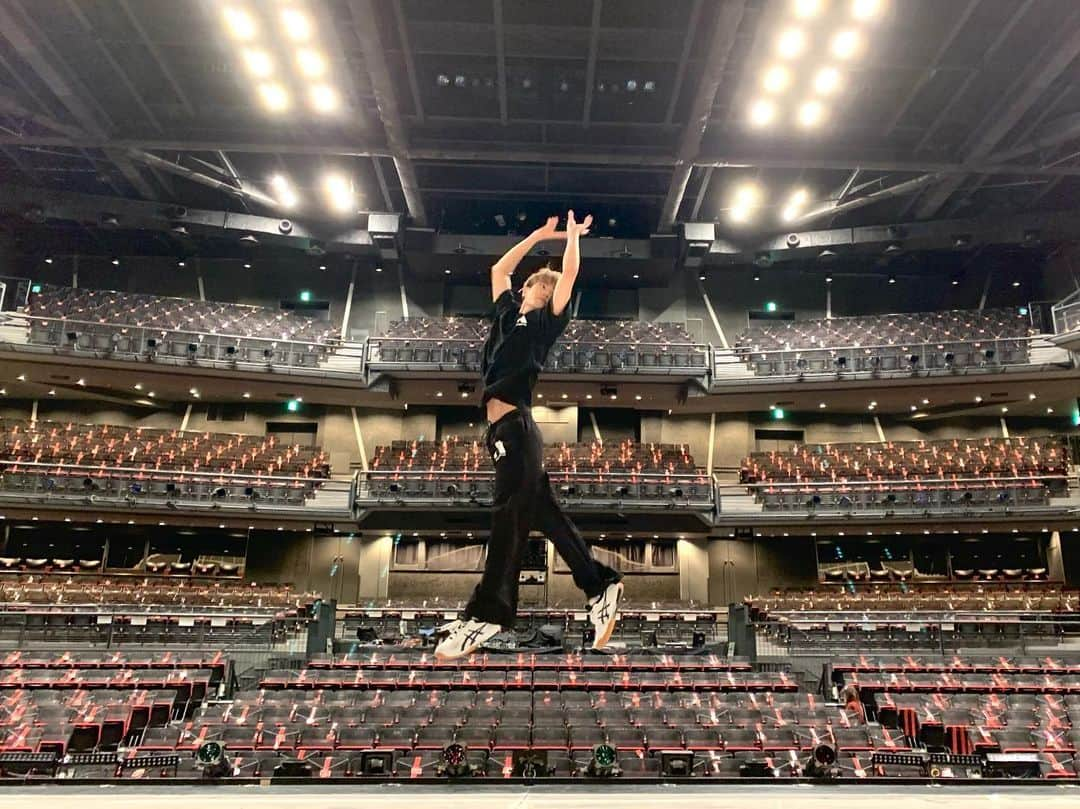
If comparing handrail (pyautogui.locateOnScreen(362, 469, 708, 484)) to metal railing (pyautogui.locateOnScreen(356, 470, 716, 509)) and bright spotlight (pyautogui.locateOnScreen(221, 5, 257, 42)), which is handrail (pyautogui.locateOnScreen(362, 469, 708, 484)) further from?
bright spotlight (pyautogui.locateOnScreen(221, 5, 257, 42))

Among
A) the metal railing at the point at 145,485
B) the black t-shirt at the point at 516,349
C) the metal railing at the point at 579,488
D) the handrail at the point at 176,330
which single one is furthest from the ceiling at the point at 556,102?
the black t-shirt at the point at 516,349

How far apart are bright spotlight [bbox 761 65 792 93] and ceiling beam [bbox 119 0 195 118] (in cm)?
1365

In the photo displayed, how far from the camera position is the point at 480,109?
63.0ft

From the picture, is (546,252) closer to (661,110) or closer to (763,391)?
(661,110)

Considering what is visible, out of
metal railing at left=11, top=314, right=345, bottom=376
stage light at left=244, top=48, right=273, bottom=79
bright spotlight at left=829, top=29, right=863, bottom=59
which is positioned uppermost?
bright spotlight at left=829, top=29, right=863, bottom=59

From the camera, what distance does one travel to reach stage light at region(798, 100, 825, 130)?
57.5ft

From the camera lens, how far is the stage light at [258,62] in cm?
1594

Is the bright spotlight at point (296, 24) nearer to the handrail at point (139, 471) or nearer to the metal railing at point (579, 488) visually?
the metal railing at point (579, 488)

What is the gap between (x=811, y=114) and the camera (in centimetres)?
1770

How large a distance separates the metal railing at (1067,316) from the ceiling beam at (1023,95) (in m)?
4.62

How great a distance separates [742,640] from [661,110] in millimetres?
13122

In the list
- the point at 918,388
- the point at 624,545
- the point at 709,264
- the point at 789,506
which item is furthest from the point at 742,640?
the point at 709,264

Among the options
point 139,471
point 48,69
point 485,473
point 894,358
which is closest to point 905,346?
point 894,358

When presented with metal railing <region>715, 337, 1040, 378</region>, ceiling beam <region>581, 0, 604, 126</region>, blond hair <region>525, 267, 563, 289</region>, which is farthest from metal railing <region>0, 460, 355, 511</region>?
blond hair <region>525, 267, 563, 289</region>
